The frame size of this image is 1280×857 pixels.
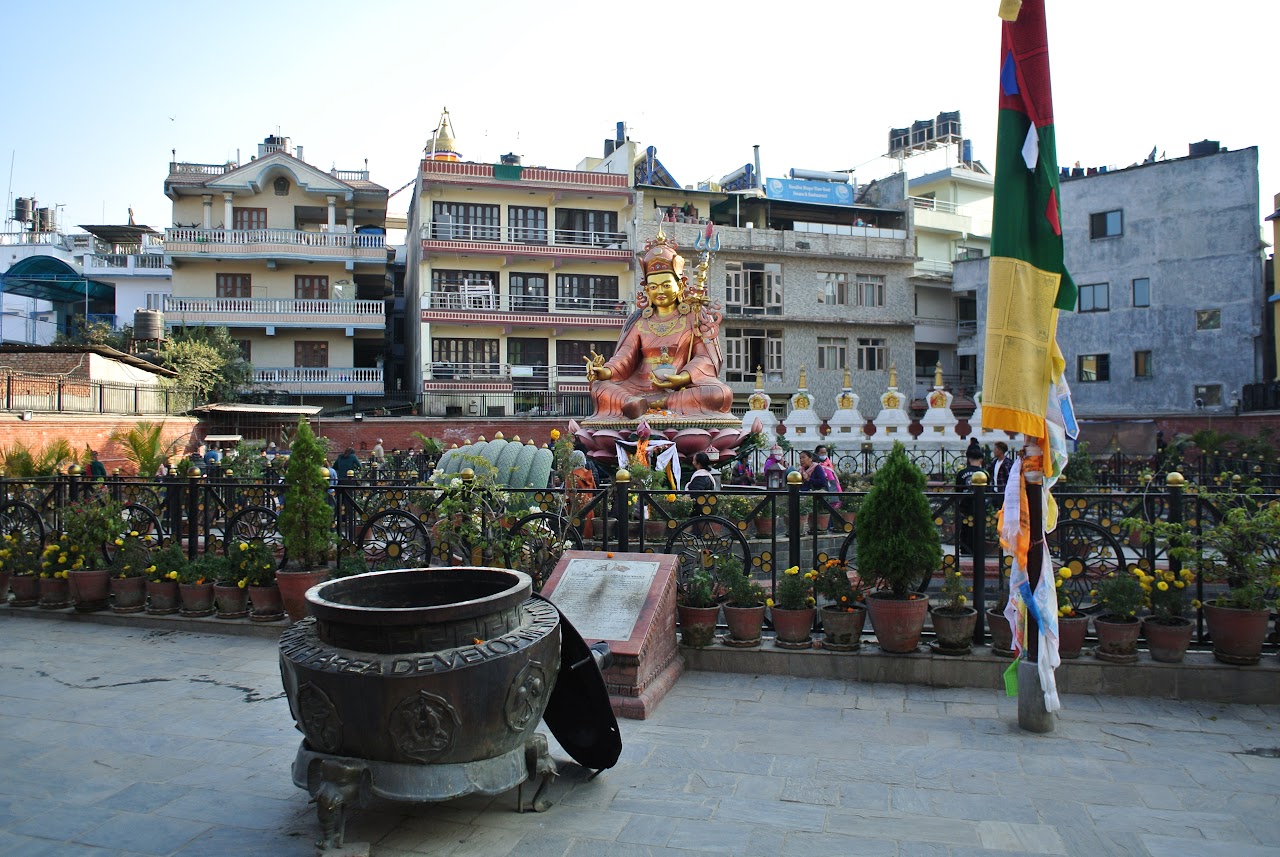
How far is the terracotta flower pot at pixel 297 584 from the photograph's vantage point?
7.37m

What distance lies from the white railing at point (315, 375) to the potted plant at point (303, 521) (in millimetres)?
24568

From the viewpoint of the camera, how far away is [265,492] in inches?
348

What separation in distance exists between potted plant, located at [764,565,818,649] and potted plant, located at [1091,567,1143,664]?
78.5 inches

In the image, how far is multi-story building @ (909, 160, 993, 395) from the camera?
38719 mm

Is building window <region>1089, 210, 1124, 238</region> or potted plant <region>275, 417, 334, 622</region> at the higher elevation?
building window <region>1089, 210, 1124, 238</region>

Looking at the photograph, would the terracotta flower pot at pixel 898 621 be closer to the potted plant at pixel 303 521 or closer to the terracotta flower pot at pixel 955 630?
the terracotta flower pot at pixel 955 630

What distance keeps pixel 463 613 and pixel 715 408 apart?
9350 millimetres

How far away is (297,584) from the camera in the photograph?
7.38 meters

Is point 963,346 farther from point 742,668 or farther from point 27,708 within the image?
point 27,708

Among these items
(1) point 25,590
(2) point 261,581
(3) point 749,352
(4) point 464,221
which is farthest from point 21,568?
(3) point 749,352

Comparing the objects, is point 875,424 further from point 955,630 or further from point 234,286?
point 234,286

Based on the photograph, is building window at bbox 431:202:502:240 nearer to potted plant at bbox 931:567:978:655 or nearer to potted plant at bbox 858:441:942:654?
potted plant at bbox 858:441:942:654

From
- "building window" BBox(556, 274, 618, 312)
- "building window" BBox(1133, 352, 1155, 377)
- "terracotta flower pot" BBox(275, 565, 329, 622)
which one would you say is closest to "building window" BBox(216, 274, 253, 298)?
"building window" BBox(556, 274, 618, 312)

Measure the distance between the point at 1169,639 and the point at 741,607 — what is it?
115 inches
